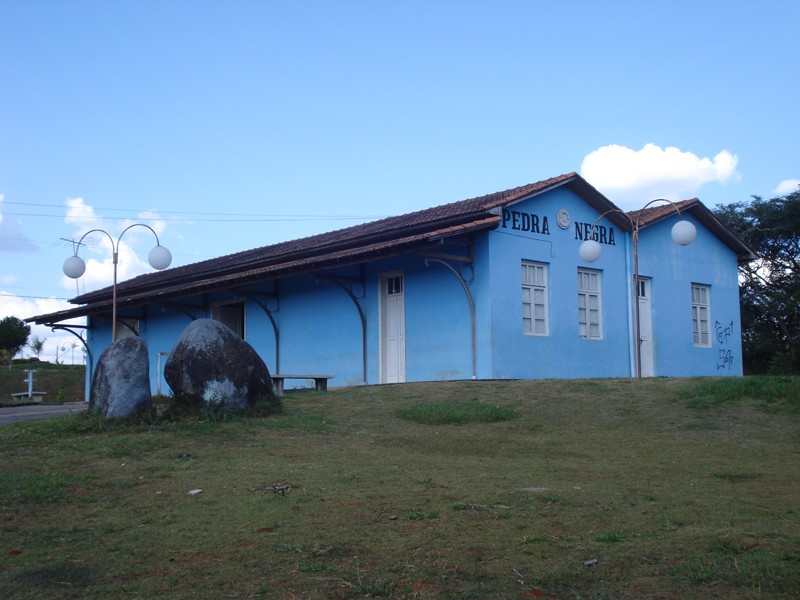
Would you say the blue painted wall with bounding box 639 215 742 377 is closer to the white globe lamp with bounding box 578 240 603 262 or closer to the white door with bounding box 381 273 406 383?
the white globe lamp with bounding box 578 240 603 262

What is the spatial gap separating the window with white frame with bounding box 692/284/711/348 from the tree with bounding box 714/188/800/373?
427 centimetres

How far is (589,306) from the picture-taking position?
60.8 feet

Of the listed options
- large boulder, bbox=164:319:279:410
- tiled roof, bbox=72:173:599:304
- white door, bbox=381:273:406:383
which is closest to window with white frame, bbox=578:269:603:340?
tiled roof, bbox=72:173:599:304

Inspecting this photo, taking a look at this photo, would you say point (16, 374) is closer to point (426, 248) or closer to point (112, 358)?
point (426, 248)

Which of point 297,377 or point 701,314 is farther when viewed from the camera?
point 701,314

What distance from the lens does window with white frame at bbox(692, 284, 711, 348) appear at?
21.0 m

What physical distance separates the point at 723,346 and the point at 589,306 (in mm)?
4920

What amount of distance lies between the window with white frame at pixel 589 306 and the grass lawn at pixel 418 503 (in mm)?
7196

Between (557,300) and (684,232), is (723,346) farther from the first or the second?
(684,232)

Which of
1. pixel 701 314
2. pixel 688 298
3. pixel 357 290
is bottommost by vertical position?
pixel 701 314

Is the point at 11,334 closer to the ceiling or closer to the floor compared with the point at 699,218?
closer to the floor

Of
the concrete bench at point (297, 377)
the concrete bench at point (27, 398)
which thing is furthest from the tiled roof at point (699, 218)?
the concrete bench at point (27, 398)

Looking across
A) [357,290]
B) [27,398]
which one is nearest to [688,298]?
[357,290]

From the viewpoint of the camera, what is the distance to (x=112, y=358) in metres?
10.1
